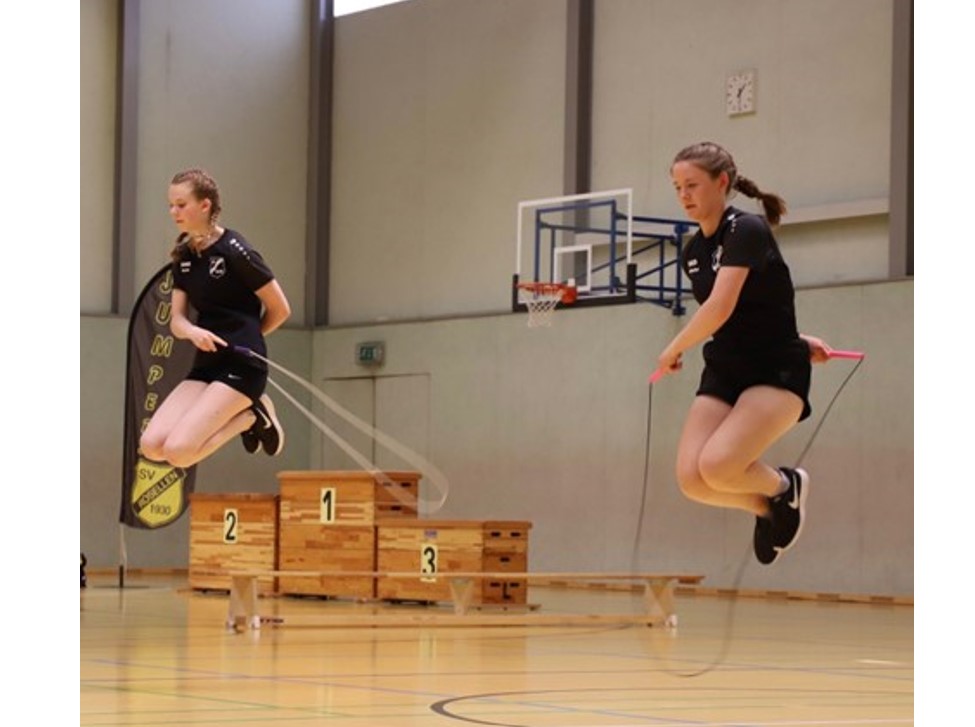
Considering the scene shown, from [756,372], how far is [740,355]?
9 cm

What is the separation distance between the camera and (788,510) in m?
6.69

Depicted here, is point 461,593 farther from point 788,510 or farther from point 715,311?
point 715,311

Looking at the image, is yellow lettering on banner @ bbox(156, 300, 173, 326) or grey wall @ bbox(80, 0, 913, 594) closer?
yellow lettering on banner @ bbox(156, 300, 173, 326)

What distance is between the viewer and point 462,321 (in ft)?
92.9

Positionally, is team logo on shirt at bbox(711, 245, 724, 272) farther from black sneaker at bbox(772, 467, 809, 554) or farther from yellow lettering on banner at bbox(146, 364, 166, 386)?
yellow lettering on banner at bbox(146, 364, 166, 386)

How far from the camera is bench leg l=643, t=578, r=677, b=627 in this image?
60.7 feet

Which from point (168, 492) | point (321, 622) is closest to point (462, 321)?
point (168, 492)

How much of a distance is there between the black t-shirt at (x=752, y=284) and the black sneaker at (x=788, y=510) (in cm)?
54

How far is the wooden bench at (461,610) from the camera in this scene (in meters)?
16.6

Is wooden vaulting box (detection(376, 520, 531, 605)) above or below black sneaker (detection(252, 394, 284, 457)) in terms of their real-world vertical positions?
below

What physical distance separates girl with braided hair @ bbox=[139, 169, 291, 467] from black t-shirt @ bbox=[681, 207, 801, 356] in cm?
227

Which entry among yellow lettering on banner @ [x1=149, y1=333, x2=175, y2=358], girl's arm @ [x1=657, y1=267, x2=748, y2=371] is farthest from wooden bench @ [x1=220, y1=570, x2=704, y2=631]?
girl's arm @ [x1=657, y1=267, x2=748, y2=371]

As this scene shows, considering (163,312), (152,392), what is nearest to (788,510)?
(163,312)

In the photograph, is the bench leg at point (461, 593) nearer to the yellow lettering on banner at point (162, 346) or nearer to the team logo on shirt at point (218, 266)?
the yellow lettering on banner at point (162, 346)
